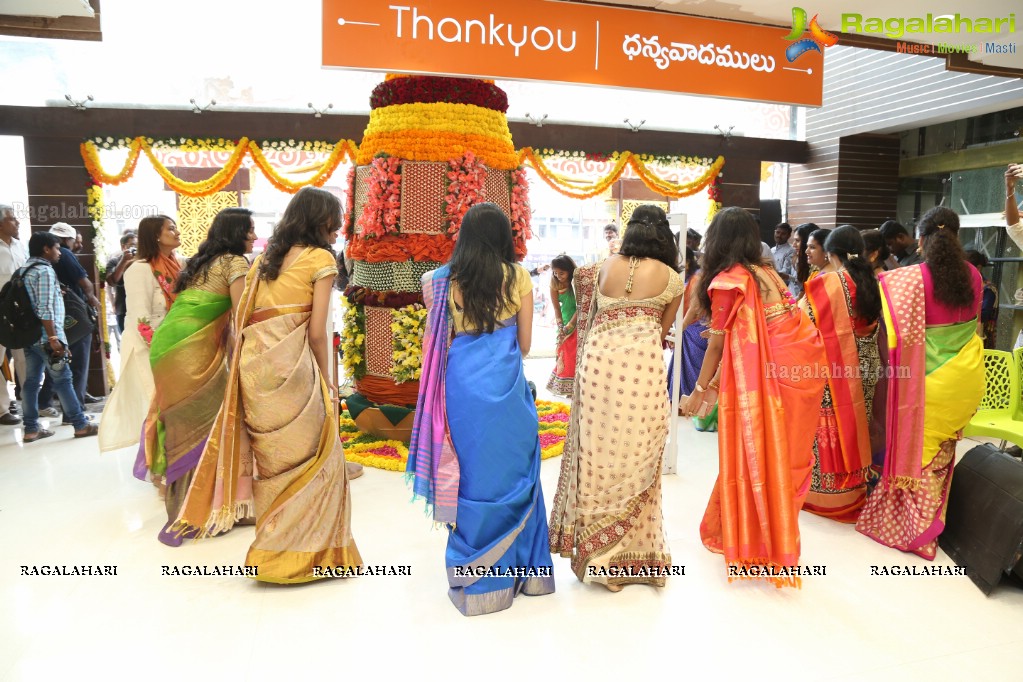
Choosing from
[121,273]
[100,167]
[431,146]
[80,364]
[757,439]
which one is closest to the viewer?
[757,439]

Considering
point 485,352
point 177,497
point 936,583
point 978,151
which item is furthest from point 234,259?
point 978,151

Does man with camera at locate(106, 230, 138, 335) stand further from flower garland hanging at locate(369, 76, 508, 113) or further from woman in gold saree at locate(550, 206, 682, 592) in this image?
woman in gold saree at locate(550, 206, 682, 592)

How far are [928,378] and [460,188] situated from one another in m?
3.03

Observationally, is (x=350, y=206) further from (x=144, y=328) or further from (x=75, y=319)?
(x=75, y=319)

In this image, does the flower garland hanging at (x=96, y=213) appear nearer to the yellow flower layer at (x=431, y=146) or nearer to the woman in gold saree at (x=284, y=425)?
the yellow flower layer at (x=431, y=146)

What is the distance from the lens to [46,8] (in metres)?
3.51

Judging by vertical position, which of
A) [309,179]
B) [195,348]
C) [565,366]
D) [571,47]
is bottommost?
[565,366]

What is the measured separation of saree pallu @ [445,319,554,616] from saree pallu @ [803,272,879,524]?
1.80 m

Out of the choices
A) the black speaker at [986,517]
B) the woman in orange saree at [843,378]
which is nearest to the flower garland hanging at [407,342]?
the woman in orange saree at [843,378]

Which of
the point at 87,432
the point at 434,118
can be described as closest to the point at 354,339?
the point at 434,118

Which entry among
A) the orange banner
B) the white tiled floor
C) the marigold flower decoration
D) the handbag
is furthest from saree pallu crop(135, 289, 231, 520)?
the handbag

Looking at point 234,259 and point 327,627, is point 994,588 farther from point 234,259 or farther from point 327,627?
point 234,259

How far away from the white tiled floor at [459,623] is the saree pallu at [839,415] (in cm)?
34

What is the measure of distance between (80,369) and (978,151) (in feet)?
28.1
